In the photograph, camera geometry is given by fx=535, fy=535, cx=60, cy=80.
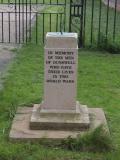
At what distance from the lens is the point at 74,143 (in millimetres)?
5676

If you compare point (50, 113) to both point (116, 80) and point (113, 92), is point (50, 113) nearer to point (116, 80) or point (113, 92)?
point (113, 92)

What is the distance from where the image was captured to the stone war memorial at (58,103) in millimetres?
6012

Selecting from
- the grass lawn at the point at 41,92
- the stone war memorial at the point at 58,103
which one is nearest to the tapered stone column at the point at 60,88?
the stone war memorial at the point at 58,103

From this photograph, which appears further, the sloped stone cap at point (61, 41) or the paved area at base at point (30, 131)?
the sloped stone cap at point (61, 41)

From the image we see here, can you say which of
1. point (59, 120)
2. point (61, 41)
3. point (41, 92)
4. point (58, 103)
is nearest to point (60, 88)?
point (58, 103)

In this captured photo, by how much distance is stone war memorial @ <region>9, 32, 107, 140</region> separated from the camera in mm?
6012

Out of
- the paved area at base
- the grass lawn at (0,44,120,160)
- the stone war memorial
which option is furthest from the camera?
the stone war memorial

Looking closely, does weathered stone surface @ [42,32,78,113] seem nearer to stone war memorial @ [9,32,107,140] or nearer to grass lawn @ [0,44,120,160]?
stone war memorial @ [9,32,107,140]

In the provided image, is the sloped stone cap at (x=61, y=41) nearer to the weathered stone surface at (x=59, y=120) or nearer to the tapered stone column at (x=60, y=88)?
the tapered stone column at (x=60, y=88)

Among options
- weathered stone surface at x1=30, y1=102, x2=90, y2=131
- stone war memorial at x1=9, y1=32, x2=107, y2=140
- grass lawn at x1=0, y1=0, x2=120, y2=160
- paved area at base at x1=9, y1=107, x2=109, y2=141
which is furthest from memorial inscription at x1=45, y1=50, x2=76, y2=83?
grass lawn at x1=0, y1=0, x2=120, y2=160

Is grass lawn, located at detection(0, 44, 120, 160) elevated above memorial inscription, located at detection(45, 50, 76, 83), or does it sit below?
Result: below

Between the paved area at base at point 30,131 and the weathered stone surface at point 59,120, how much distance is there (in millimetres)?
73

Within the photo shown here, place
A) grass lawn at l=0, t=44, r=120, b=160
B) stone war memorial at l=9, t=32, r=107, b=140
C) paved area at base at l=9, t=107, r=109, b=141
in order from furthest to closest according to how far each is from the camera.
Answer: stone war memorial at l=9, t=32, r=107, b=140 → paved area at base at l=9, t=107, r=109, b=141 → grass lawn at l=0, t=44, r=120, b=160

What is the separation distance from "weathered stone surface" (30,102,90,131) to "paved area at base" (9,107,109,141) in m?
0.07
